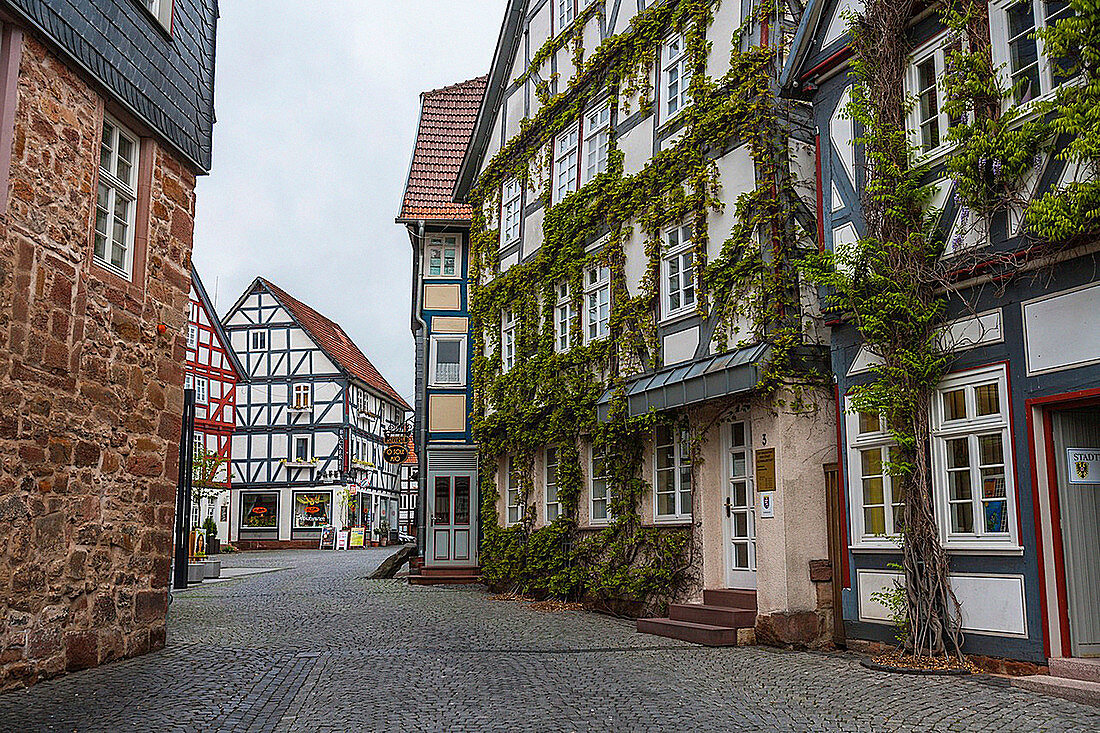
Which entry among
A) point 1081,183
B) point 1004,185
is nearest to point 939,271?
point 1004,185

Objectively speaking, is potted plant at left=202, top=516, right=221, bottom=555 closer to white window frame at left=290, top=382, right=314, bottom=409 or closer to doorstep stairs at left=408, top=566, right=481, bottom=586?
white window frame at left=290, top=382, right=314, bottom=409

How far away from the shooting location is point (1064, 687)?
25.6 ft

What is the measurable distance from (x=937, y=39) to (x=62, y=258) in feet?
25.8

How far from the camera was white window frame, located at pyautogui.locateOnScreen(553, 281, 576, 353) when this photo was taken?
17.4 meters

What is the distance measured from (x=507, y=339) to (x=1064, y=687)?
529 inches

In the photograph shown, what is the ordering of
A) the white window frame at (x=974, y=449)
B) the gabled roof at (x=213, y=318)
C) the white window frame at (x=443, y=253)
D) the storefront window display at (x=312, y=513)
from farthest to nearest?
1. the storefront window display at (x=312, y=513)
2. the gabled roof at (x=213, y=318)
3. the white window frame at (x=443, y=253)
4. the white window frame at (x=974, y=449)

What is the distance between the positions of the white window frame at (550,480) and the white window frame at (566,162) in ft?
14.0

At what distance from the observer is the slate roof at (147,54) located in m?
8.58

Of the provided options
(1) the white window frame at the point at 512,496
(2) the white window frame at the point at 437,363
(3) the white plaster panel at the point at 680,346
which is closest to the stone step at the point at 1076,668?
(3) the white plaster panel at the point at 680,346

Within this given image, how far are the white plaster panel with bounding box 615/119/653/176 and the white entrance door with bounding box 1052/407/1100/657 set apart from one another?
777 centimetres

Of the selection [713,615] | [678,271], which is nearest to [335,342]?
[678,271]

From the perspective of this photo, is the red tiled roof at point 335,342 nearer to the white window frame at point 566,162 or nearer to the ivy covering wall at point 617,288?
the ivy covering wall at point 617,288

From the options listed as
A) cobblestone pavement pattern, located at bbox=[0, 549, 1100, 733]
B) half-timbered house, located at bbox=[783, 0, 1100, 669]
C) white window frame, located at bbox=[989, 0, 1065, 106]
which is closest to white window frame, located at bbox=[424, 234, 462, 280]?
cobblestone pavement pattern, located at bbox=[0, 549, 1100, 733]

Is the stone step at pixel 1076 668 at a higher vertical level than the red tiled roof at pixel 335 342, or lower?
lower
